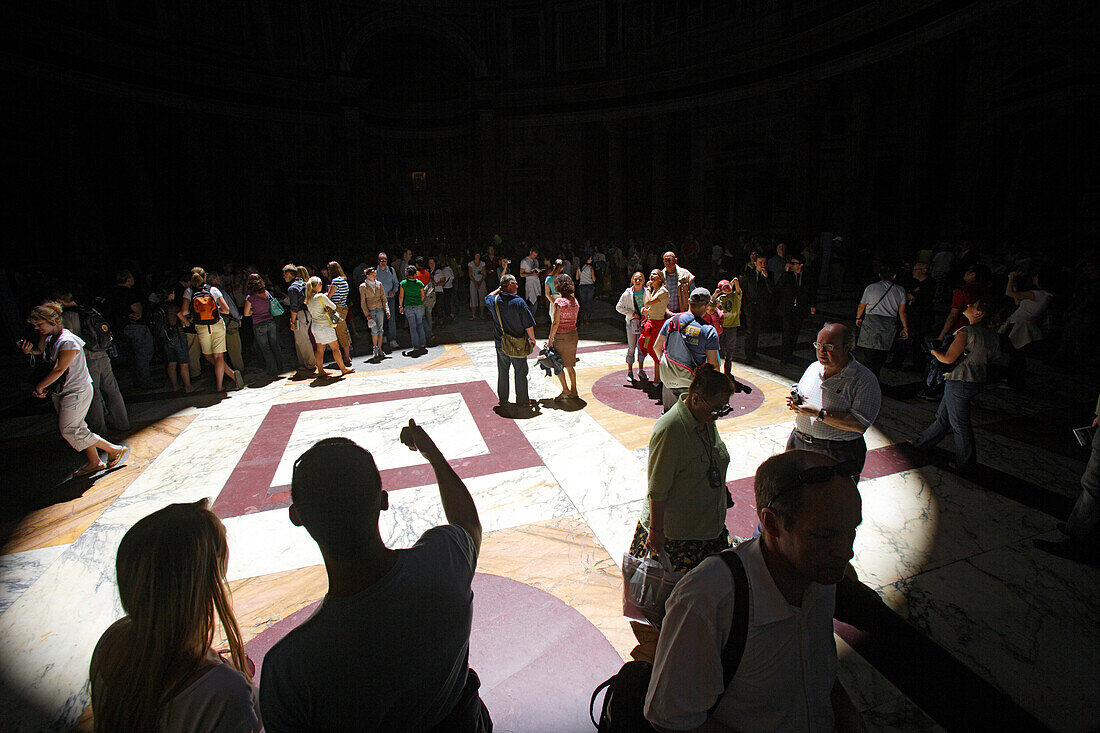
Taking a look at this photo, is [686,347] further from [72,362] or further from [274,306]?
[274,306]

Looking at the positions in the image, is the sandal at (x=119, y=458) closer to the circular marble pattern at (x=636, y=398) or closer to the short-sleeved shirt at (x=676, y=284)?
the circular marble pattern at (x=636, y=398)

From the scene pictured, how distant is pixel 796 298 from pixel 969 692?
26.8 ft

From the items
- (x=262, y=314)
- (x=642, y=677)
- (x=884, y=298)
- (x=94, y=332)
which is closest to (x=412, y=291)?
(x=262, y=314)

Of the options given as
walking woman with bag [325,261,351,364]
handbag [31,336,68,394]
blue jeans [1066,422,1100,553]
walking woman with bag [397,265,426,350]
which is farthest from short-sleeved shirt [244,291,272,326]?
blue jeans [1066,422,1100,553]

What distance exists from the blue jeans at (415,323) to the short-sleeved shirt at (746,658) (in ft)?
33.2

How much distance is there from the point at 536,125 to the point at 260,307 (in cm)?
1866

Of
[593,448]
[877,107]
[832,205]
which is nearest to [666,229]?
[832,205]

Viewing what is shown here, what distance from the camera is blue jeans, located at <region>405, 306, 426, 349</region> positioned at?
36.6 feet

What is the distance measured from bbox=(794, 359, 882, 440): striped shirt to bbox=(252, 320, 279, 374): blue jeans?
9.08 m

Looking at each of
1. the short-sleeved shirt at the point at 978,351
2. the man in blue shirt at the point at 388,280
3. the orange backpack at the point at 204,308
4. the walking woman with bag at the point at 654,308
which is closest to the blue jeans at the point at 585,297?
the man in blue shirt at the point at 388,280

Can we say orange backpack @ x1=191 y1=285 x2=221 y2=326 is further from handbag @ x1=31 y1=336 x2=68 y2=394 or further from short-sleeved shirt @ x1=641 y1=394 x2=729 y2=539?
short-sleeved shirt @ x1=641 y1=394 x2=729 y2=539

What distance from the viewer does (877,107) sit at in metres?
16.1

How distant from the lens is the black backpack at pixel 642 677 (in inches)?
66.2

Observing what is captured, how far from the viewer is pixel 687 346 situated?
5.85 m
